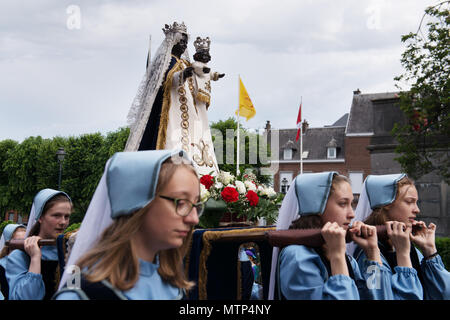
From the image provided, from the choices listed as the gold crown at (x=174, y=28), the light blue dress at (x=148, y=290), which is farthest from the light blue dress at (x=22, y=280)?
the gold crown at (x=174, y=28)

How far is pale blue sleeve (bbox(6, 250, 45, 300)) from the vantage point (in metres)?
3.08

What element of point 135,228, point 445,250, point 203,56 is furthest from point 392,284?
point 445,250

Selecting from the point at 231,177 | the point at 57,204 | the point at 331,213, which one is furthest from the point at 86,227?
the point at 231,177

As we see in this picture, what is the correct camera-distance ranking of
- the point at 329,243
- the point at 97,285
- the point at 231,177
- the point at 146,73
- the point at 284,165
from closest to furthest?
the point at 97,285 < the point at 329,243 < the point at 231,177 < the point at 146,73 < the point at 284,165

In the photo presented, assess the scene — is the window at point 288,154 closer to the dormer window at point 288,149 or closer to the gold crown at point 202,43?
the dormer window at point 288,149

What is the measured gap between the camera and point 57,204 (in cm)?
381

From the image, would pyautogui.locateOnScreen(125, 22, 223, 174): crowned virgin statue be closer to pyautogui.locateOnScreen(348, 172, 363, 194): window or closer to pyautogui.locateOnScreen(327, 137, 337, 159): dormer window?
pyautogui.locateOnScreen(348, 172, 363, 194): window

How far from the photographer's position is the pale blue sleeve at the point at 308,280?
233 centimetres

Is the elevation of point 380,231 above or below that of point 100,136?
below

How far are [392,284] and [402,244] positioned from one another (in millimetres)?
272

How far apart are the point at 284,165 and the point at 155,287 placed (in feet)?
149

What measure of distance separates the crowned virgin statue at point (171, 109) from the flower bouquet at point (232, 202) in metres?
1.56
